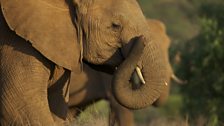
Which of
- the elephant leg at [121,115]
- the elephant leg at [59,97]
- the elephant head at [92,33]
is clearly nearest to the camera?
the elephant head at [92,33]

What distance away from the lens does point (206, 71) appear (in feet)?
68.2

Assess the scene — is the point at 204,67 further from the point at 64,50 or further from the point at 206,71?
the point at 64,50

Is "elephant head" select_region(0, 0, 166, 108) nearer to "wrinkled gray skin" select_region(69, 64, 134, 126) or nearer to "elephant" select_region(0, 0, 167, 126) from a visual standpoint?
"elephant" select_region(0, 0, 167, 126)

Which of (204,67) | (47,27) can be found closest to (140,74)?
(47,27)

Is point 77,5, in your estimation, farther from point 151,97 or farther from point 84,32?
point 151,97

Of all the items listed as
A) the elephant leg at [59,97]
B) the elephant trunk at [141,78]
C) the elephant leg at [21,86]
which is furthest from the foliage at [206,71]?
the elephant leg at [21,86]

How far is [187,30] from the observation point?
48031mm

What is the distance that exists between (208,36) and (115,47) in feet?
36.3

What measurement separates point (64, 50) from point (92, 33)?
1.03ft

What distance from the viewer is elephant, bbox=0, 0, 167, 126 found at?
955 cm

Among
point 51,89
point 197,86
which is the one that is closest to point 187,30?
point 197,86

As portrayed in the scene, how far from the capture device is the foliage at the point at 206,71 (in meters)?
20.2

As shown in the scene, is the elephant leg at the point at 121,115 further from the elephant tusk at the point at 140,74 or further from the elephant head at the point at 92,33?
the elephant tusk at the point at 140,74

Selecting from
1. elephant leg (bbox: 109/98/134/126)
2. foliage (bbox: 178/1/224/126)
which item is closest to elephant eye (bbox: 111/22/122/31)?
elephant leg (bbox: 109/98/134/126)
